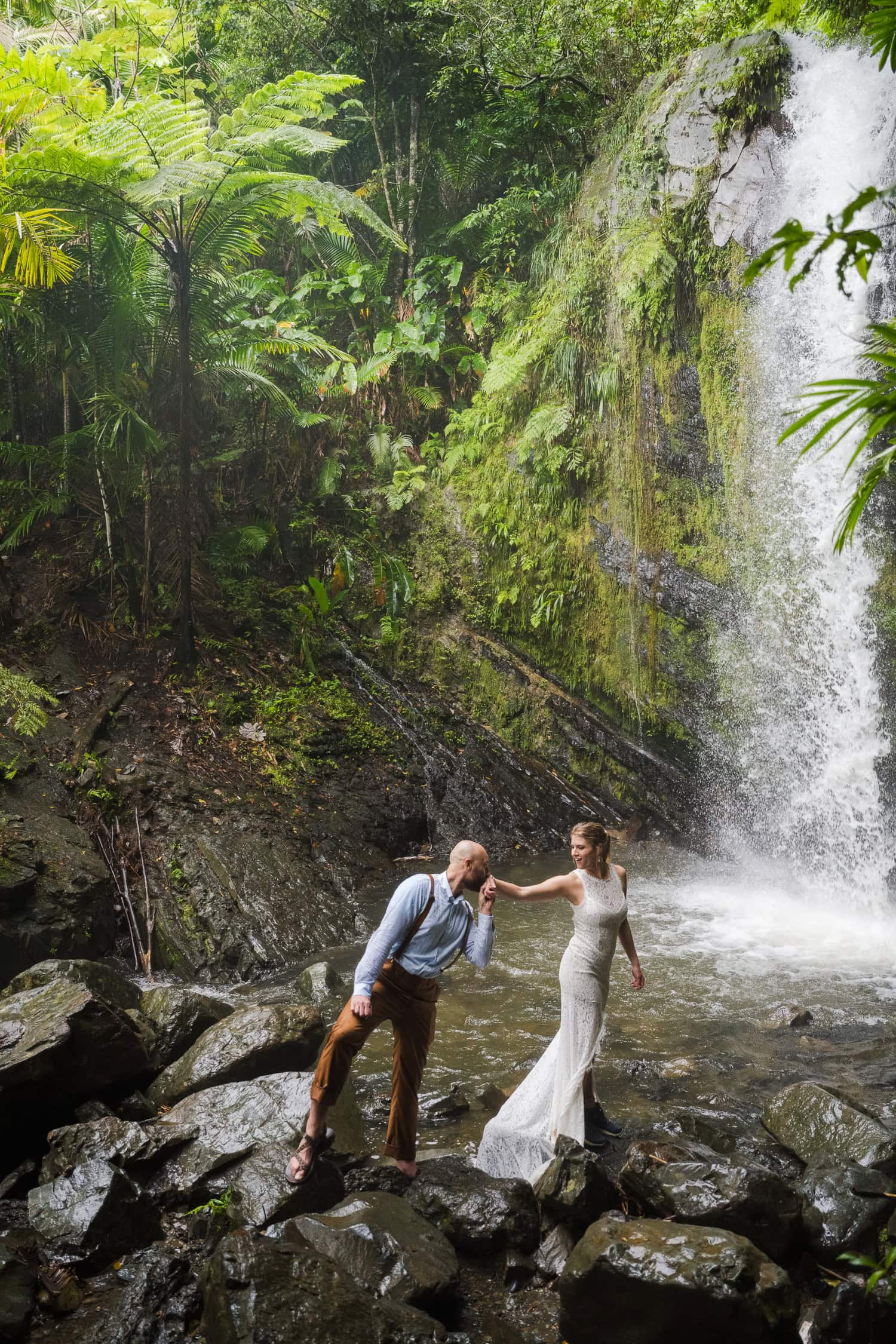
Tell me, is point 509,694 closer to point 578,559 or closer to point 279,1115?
point 578,559

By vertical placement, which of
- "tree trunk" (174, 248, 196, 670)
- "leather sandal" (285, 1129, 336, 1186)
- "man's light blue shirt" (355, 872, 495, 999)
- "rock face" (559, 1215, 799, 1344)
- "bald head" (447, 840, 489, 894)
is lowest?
"leather sandal" (285, 1129, 336, 1186)

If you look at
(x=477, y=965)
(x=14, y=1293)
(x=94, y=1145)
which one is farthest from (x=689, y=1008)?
(x=14, y=1293)

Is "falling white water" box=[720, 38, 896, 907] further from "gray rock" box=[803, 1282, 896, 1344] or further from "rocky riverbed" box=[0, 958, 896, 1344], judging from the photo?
"gray rock" box=[803, 1282, 896, 1344]

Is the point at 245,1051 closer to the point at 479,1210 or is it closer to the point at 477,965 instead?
the point at 477,965

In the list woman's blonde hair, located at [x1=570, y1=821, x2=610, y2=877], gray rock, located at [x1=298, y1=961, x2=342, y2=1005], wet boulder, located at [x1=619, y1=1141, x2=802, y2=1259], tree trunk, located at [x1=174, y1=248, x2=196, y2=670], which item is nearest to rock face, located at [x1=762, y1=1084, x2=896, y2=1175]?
wet boulder, located at [x1=619, y1=1141, x2=802, y2=1259]

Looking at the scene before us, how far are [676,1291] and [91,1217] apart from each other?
2.24 metres

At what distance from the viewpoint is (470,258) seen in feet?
45.3

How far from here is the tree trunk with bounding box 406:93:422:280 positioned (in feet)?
45.3

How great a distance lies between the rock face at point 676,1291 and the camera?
9.71 feet

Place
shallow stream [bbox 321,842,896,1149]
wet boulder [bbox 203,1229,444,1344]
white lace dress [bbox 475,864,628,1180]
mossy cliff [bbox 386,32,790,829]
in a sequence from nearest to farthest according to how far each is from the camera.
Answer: wet boulder [bbox 203,1229,444,1344]
white lace dress [bbox 475,864,628,1180]
shallow stream [bbox 321,842,896,1149]
mossy cliff [bbox 386,32,790,829]

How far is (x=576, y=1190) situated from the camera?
371 cm

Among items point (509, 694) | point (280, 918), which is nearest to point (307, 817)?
point (280, 918)

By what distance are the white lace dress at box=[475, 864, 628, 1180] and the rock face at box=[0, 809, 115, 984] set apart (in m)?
3.69

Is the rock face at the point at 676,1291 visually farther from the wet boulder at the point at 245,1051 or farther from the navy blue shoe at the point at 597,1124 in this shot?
the wet boulder at the point at 245,1051
